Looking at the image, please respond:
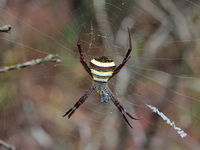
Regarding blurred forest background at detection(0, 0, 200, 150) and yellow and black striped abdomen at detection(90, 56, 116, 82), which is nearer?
yellow and black striped abdomen at detection(90, 56, 116, 82)

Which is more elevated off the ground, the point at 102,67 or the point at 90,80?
the point at 102,67

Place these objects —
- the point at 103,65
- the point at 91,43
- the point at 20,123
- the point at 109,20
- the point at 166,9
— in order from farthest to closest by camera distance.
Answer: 1. the point at 20,123
2. the point at 109,20
3. the point at 91,43
4. the point at 166,9
5. the point at 103,65

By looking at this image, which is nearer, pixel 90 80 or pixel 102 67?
pixel 102 67

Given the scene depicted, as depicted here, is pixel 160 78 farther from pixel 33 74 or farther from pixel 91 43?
pixel 33 74

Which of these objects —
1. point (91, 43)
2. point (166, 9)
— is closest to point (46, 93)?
point (91, 43)

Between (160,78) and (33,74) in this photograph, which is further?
(33,74)
